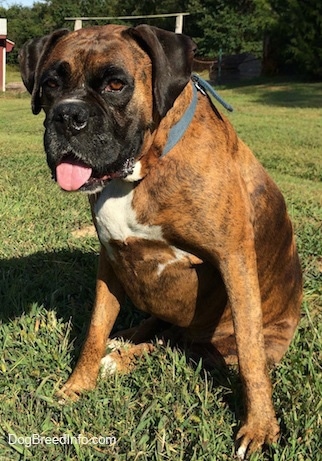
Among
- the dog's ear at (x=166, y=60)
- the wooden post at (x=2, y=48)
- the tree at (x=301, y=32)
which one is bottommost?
the wooden post at (x=2, y=48)

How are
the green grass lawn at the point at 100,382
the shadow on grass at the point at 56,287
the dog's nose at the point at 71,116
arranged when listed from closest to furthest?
the dog's nose at the point at 71,116 < the green grass lawn at the point at 100,382 < the shadow on grass at the point at 56,287

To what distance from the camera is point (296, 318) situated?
2846 millimetres

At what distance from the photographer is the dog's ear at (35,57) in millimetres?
2396

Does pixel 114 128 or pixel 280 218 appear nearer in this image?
pixel 114 128

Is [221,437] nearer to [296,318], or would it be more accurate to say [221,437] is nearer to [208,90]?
[296,318]

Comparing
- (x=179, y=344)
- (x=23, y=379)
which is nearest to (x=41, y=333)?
(x=23, y=379)

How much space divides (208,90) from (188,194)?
2.09 feet

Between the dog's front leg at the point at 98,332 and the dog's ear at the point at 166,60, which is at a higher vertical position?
the dog's ear at the point at 166,60

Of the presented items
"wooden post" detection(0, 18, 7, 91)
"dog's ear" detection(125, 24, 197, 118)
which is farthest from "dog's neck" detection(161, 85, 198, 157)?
"wooden post" detection(0, 18, 7, 91)

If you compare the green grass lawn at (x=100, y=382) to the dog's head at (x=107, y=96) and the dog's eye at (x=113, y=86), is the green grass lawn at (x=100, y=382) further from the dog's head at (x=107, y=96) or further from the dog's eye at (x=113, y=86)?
the dog's eye at (x=113, y=86)

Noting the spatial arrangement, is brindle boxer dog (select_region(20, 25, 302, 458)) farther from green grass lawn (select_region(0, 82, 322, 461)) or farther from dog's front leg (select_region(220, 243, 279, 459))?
green grass lawn (select_region(0, 82, 322, 461))

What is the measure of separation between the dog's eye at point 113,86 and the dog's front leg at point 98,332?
77cm

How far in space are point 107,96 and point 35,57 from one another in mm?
470

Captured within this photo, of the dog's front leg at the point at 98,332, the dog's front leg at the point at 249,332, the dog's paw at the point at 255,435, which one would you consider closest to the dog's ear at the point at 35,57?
the dog's front leg at the point at 98,332
